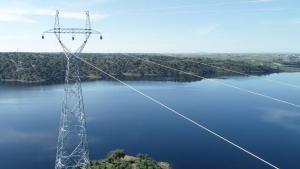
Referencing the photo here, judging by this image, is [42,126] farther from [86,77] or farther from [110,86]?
[86,77]

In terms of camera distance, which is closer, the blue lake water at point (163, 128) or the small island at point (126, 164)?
the small island at point (126, 164)

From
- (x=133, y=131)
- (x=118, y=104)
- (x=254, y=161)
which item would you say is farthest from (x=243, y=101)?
(x=254, y=161)

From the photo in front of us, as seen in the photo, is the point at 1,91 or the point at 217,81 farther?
the point at 217,81

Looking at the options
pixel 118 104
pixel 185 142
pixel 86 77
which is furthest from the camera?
pixel 86 77

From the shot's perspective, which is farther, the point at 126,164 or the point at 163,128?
the point at 163,128

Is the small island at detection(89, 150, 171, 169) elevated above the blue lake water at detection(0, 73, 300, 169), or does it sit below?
above

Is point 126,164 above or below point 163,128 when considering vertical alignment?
above

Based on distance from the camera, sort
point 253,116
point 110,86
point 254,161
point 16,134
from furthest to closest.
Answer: point 110,86
point 253,116
point 16,134
point 254,161

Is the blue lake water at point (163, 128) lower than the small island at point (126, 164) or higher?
lower
